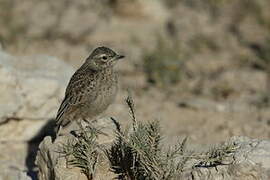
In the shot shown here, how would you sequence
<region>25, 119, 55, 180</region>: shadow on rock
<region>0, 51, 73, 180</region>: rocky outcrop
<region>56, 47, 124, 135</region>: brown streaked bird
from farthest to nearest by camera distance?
<region>25, 119, 55, 180</region>: shadow on rock
<region>0, 51, 73, 180</region>: rocky outcrop
<region>56, 47, 124, 135</region>: brown streaked bird

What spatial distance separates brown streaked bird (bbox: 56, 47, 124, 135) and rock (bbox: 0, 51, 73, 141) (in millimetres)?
741

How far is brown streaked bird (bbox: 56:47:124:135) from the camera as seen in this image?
23.7 feet

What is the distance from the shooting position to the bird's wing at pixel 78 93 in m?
7.26

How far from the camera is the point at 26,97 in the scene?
8.26 m

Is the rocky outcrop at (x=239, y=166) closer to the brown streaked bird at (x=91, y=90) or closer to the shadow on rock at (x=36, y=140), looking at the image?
the brown streaked bird at (x=91, y=90)

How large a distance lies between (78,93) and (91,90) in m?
0.16

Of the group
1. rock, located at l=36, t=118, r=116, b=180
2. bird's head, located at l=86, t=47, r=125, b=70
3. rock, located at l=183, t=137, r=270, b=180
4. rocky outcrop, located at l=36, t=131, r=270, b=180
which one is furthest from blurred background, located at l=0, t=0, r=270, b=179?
rock, located at l=183, t=137, r=270, b=180

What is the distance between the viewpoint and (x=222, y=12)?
13984mm

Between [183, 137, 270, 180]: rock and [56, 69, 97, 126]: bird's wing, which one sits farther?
[56, 69, 97, 126]: bird's wing

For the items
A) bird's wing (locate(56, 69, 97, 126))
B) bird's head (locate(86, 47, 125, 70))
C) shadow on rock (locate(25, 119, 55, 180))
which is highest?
bird's head (locate(86, 47, 125, 70))

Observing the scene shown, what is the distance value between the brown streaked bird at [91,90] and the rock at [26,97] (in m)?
0.74

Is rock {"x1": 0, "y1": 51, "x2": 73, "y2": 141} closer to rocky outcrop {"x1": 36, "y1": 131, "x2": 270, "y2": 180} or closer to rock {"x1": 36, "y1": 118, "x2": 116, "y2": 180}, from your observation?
rock {"x1": 36, "y1": 118, "x2": 116, "y2": 180}

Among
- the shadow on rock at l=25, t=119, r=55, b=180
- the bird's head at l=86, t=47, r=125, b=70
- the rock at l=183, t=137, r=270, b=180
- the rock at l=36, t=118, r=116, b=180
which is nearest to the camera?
the rock at l=183, t=137, r=270, b=180

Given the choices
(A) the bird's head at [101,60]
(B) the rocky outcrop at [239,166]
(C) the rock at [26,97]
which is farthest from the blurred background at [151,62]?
(B) the rocky outcrop at [239,166]
